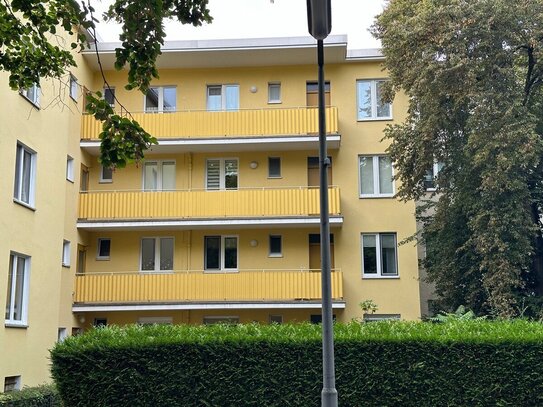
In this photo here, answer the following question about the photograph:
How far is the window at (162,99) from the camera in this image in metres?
24.8

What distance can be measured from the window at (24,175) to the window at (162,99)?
6.79 m

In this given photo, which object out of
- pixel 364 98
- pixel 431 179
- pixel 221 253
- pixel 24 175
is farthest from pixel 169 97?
pixel 431 179

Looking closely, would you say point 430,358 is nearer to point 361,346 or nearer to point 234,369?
point 361,346

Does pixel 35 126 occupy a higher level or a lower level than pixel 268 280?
higher

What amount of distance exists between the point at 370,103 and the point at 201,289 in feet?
30.7

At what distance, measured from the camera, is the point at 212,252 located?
78.1 feet

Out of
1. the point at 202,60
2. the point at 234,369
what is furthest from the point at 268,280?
the point at 234,369

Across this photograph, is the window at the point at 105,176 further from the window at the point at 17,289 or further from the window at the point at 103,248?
the window at the point at 17,289

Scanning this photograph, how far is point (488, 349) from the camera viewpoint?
1123 centimetres

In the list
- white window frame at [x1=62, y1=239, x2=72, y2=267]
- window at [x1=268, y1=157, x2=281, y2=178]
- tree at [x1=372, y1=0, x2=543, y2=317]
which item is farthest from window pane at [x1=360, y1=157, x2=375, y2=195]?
white window frame at [x1=62, y1=239, x2=72, y2=267]

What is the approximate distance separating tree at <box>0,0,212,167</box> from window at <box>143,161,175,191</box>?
577 inches

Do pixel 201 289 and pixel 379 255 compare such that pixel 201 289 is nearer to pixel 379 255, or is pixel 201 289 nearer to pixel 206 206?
pixel 206 206

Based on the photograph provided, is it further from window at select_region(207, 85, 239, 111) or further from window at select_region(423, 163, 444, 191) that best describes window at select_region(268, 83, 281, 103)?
window at select_region(423, 163, 444, 191)

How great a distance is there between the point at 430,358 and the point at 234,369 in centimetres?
337
